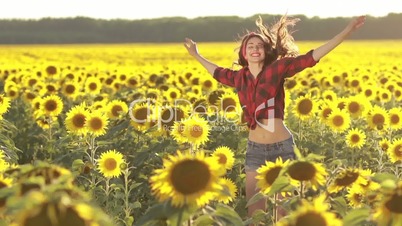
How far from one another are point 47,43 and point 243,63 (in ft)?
208

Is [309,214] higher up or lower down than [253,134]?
higher up

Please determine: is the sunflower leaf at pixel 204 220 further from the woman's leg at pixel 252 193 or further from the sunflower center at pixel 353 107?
the sunflower center at pixel 353 107

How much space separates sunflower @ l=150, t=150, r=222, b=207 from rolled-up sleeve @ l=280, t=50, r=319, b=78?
2.79 metres

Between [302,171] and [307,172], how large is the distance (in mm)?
33

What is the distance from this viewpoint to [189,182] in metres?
2.90

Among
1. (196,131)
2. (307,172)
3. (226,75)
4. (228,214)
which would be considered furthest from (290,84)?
(228,214)

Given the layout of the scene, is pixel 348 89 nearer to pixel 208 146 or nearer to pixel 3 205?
pixel 208 146

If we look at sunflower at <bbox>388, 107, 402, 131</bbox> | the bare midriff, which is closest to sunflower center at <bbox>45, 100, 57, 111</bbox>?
sunflower at <bbox>388, 107, 402, 131</bbox>

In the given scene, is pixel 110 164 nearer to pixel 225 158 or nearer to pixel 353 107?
pixel 225 158

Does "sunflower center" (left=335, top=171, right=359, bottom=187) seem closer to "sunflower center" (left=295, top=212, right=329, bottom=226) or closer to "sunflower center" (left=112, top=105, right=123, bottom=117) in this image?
"sunflower center" (left=295, top=212, right=329, bottom=226)

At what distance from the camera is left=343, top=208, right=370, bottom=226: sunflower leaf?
2791 mm

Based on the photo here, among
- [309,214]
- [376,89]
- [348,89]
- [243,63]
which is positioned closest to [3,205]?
[309,214]

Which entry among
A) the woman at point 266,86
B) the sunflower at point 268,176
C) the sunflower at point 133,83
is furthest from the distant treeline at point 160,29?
the sunflower at point 268,176

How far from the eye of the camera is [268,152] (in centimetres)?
568
